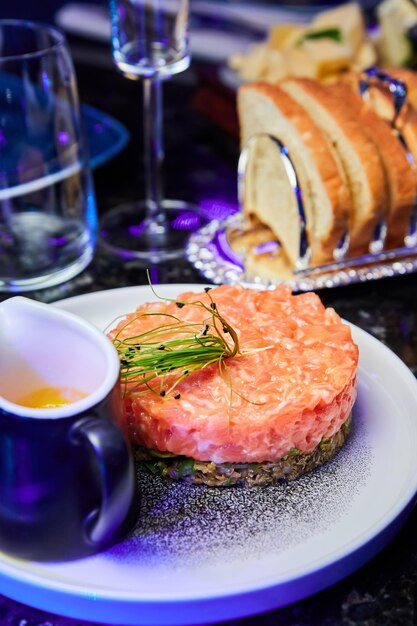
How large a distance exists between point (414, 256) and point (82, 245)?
2.14ft

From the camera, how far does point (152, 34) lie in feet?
5.68

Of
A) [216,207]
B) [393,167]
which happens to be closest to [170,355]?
[393,167]

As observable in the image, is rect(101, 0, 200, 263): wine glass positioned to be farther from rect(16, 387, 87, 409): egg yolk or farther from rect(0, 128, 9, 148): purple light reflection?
rect(16, 387, 87, 409): egg yolk

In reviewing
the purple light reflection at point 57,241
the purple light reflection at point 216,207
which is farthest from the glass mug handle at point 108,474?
the purple light reflection at point 216,207

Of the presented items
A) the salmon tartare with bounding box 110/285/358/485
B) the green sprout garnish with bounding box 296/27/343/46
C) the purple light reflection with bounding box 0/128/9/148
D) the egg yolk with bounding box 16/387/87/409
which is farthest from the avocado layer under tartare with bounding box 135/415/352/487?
the green sprout garnish with bounding box 296/27/343/46

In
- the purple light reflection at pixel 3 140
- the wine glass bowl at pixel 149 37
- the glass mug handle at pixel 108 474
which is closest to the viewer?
the glass mug handle at pixel 108 474

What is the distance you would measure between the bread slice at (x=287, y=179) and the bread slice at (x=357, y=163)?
0.03 m

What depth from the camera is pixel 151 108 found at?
6.01 ft

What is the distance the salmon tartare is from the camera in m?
1.08

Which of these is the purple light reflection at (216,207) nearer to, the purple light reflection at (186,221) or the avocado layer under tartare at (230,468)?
the purple light reflection at (186,221)

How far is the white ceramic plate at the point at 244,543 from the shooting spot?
965mm

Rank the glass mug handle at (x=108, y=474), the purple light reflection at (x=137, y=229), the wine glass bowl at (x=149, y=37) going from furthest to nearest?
the purple light reflection at (x=137, y=229) → the wine glass bowl at (x=149, y=37) → the glass mug handle at (x=108, y=474)

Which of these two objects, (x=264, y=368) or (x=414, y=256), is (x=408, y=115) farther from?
(x=264, y=368)

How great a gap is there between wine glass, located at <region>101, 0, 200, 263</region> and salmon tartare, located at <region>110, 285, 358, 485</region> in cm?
67
